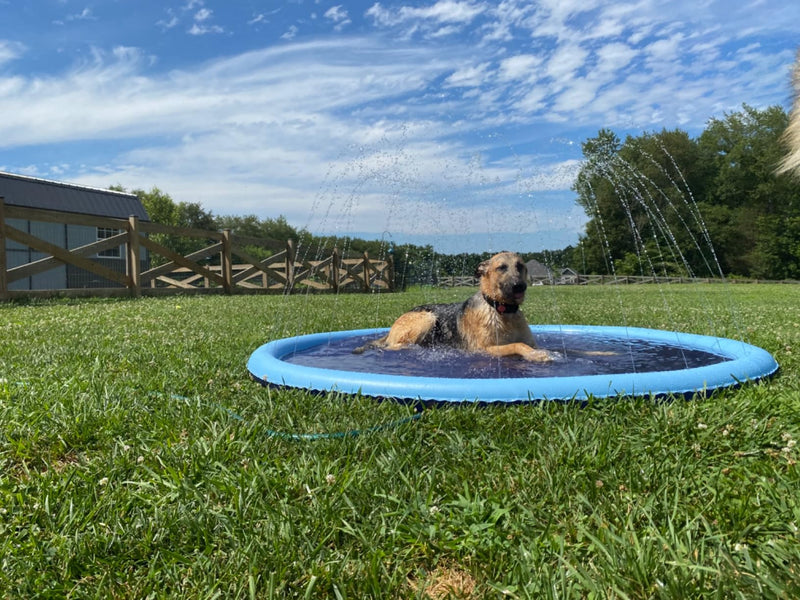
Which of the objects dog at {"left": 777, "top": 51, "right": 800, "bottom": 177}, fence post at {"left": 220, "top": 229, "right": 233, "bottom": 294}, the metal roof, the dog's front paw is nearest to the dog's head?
the dog's front paw

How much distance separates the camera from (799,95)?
12.7 feet

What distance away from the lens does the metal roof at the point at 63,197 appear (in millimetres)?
25625

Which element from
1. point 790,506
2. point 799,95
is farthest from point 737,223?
point 790,506

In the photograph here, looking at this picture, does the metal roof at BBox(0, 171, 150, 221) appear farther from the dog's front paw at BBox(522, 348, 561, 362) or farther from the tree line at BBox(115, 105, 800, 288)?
the dog's front paw at BBox(522, 348, 561, 362)

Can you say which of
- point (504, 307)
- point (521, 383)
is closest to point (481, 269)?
point (504, 307)

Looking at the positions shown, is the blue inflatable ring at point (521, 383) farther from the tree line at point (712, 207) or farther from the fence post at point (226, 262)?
the tree line at point (712, 207)

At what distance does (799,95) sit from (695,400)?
2632 mm

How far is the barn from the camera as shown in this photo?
22786 mm

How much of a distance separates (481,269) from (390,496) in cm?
317

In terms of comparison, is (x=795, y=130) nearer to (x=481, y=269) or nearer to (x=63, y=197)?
(x=481, y=269)

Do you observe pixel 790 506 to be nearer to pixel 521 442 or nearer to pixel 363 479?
pixel 521 442

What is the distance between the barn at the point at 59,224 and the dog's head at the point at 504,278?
721 inches

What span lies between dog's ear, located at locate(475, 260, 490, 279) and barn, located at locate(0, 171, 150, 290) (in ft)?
59.6

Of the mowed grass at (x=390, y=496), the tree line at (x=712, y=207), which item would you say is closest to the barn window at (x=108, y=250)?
the mowed grass at (x=390, y=496)
